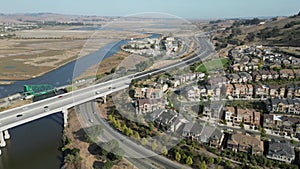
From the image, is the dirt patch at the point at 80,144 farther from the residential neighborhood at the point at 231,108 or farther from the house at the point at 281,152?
the house at the point at 281,152

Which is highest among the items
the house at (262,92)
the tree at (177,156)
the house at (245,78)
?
the house at (245,78)

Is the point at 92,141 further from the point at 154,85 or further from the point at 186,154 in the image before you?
the point at 154,85

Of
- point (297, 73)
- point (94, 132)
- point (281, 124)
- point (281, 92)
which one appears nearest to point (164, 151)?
point (94, 132)

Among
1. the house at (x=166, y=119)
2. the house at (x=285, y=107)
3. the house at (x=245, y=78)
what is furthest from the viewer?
the house at (x=245, y=78)

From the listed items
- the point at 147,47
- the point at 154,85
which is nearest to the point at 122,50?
the point at 147,47

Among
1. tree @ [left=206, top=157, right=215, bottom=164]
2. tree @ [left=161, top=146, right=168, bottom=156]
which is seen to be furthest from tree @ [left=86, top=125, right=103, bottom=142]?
tree @ [left=206, top=157, right=215, bottom=164]

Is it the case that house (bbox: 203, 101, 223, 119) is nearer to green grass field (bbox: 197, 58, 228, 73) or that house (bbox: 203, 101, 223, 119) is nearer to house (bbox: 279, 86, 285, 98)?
house (bbox: 279, 86, 285, 98)

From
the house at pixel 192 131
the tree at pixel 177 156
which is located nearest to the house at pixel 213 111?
the house at pixel 192 131

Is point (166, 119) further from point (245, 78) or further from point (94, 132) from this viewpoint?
point (245, 78)
